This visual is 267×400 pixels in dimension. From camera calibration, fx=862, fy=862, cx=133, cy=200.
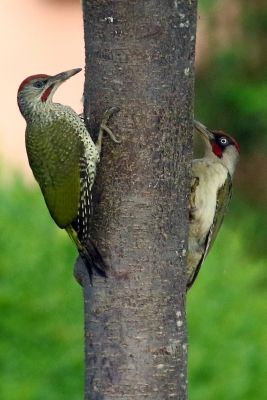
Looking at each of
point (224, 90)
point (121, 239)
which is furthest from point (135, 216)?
point (224, 90)

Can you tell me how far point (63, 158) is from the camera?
3754 millimetres

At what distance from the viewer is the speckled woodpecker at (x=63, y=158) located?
3193 millimetres

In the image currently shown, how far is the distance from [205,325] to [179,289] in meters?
3.33

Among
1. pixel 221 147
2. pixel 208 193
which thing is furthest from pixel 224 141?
pixel 208 193

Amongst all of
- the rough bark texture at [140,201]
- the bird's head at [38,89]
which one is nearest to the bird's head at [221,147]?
the bird's head at [38,89]

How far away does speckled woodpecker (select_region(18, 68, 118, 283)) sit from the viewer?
3.19 meters

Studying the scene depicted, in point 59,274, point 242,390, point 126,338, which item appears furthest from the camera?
point 59,274

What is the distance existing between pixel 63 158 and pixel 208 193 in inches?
33.4

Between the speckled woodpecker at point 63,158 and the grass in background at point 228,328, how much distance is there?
8.53 ft

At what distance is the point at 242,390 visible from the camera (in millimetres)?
5961

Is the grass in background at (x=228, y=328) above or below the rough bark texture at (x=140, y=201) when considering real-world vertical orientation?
below

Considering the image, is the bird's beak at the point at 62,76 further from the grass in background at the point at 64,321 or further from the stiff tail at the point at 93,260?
the grass in background at the point at 64,321

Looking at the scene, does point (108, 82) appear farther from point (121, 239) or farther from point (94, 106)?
point (121, 239)

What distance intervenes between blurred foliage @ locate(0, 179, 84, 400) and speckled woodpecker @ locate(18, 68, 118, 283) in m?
1.93
